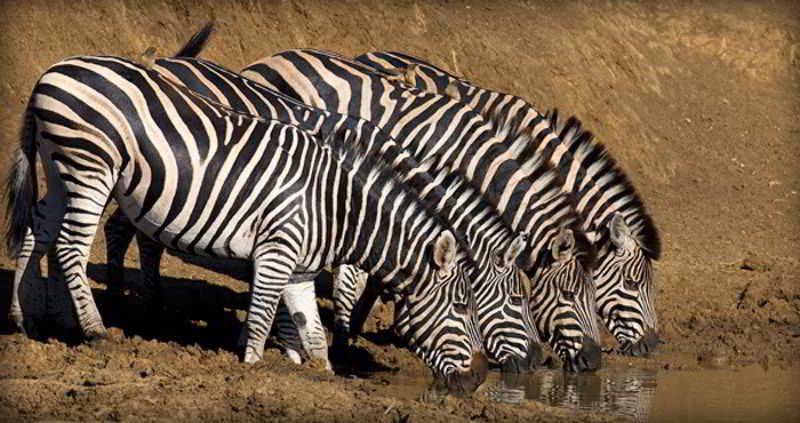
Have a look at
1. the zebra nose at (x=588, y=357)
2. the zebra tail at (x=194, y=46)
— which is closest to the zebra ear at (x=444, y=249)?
the zebra nose at (x=588, y=357)

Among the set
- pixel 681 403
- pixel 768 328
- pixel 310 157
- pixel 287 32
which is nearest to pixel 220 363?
pixel 310 157

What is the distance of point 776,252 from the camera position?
14961 millimetres

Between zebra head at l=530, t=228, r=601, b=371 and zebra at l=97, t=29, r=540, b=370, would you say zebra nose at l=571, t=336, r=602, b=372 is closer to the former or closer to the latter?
zebra head at l=530, t=228, r=601, b=371

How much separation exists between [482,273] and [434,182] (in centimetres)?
83

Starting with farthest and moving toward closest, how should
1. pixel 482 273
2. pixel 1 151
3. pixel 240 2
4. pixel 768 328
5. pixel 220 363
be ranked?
1. pixel 240 2
2. pixel 1 151
3. pixel 768 328
4. pixel 482 273
5. pixel 220 363

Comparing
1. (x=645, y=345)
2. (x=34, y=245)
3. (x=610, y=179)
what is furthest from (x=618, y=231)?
(x=34, y=245)

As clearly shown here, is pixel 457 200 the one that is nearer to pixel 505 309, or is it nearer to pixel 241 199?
pixel 505 309

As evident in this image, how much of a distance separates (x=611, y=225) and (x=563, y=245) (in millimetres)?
729

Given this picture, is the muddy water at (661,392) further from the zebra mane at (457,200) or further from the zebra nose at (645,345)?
the zebra mane at (457,200)

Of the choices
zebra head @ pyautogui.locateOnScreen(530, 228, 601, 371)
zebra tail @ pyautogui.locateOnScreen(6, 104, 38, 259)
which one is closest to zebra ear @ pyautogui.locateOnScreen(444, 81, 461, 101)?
zebra head @ pyautogui.locateOnScreen(530, 228, 601, 371)

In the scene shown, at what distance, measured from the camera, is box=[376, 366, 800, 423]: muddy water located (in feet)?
30.0

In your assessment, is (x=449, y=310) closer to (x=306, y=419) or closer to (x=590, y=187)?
(x=306, y=419)

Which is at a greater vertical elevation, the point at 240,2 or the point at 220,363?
the point at 240,2

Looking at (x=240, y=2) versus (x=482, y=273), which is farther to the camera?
(x=240, y=2)
